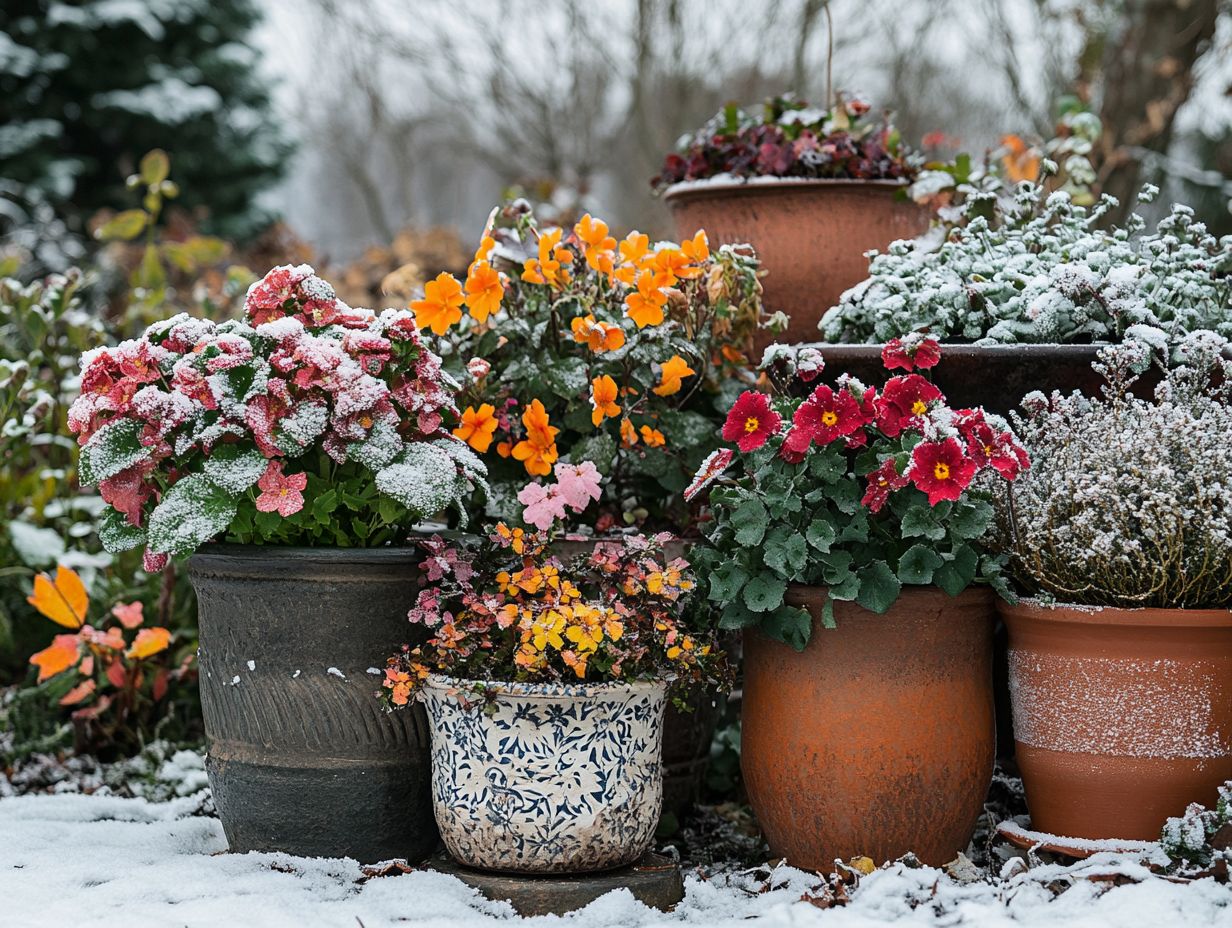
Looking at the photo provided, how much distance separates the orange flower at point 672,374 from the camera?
2312 millimetres

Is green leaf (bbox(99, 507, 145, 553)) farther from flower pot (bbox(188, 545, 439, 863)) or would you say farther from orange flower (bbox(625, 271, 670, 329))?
orange flower (bbox(625, 271, 670, 329))

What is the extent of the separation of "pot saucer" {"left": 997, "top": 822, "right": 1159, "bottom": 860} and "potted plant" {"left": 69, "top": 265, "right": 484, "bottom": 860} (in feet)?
3.36

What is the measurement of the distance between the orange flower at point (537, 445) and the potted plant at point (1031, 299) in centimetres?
56

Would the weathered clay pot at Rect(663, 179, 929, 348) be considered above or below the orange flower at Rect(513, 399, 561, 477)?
above

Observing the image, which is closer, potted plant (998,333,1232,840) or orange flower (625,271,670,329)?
potted plant (998,333,1232,840)

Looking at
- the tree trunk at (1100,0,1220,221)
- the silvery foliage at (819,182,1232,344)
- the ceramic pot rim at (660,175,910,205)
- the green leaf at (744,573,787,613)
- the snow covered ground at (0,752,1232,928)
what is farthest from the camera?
the tree trunk at (1100,0,1220,221)

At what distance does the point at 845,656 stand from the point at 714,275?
82 cm

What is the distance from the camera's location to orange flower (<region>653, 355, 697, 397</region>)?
231 cm

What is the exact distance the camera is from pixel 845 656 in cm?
201

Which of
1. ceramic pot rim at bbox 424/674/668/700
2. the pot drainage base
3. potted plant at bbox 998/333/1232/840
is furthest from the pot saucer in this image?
ceramic pot rim at bbox 424/674/668/700

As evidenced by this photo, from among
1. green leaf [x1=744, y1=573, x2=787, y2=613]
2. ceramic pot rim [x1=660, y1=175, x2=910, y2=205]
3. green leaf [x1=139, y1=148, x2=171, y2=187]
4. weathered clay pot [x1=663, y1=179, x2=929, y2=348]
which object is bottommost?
green leaf [x1=744, y1=573, x2=787, y2=613]

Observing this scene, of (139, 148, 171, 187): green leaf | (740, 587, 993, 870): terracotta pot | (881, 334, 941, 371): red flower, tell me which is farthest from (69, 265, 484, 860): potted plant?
(139, 148, 171, 187): green leaf

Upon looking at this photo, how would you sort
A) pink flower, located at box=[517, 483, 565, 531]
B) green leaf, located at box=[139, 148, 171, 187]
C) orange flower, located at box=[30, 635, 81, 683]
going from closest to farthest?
pink flower, located at box=[517, 483, 565, 531] → orange flower, located at box=[30, 635, 81, 683] → green leaf, located at box=[139, 148, 171, 187]

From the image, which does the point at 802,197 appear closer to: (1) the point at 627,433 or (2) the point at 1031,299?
(2) the point at 1031,299
